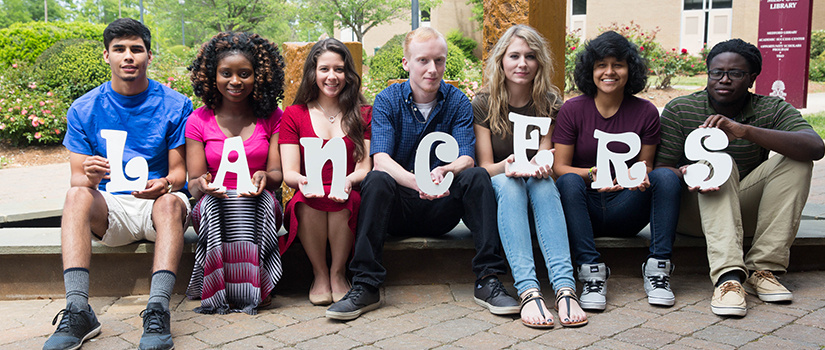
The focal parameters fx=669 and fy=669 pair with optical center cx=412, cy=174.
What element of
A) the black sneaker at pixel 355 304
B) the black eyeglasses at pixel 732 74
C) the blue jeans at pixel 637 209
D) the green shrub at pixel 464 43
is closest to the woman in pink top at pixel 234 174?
the black sneaker at pixel 355 304

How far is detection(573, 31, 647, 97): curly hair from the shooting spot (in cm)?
360

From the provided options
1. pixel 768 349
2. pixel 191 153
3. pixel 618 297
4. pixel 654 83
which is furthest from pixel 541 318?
pixel 654 83

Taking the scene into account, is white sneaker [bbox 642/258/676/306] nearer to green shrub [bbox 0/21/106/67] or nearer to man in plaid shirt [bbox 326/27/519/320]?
man in plaid shirt [bbox 326/27/519/320]

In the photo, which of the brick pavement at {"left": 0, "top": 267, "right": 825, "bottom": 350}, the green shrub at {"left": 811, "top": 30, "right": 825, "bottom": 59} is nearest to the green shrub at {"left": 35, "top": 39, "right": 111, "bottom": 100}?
the brick pavement at {"left": 0, "top": 267, "right": 825, "bottom": 350}

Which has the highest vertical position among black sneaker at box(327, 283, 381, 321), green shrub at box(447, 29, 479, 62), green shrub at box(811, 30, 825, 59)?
green shrub at box(447, 29, 479, 62)

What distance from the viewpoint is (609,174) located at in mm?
3455

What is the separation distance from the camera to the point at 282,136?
11.8 feet

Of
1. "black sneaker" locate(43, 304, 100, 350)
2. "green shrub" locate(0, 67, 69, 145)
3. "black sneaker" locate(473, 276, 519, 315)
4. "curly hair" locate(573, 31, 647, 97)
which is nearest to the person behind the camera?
"black sneaker" locate(43, 304, 100, 350)

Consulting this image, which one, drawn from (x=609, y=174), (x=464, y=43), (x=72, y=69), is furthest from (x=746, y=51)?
(x=464, y=43)

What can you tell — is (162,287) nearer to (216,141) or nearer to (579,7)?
(216,141)

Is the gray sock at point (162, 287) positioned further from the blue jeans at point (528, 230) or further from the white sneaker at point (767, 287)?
the white sneaker at point (767, 287)

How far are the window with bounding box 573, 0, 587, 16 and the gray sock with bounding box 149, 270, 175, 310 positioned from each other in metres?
29.3

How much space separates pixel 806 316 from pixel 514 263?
1.40m

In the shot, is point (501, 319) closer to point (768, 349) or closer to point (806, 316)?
point (768, 349)
